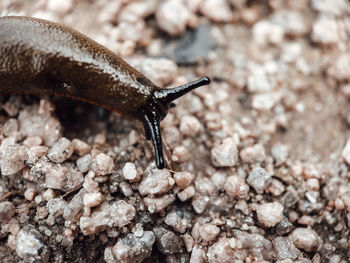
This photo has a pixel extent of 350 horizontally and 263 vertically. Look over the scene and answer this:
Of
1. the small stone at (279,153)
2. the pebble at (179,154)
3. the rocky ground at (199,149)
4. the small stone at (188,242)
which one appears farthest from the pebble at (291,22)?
the small stone at (188,242)

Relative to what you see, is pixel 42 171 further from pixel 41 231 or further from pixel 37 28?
pixel 37 28

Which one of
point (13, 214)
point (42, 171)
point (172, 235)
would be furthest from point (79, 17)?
point (172, 235)

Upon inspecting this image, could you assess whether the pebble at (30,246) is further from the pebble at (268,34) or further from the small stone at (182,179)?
the pebble at (268,34)

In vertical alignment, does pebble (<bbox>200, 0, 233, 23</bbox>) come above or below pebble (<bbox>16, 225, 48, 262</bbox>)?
above

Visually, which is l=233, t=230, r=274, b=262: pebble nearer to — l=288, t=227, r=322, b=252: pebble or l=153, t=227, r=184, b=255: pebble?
l=288, t=227, r=322, b=252: pebble

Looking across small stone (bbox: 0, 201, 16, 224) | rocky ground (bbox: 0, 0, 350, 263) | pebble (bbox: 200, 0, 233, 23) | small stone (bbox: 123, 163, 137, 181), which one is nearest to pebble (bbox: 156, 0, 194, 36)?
rocky ground (bbox: 0, 0, 350, 263)

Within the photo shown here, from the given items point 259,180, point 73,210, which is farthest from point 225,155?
point 73,210
